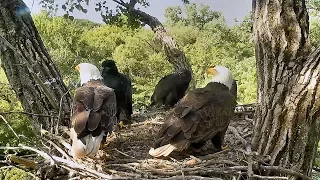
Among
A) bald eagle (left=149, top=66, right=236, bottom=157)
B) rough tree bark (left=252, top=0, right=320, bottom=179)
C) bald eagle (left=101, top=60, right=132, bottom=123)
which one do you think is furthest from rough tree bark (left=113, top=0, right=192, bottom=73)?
rough tree bark (left=252, top=0, right=320, bottom=179)

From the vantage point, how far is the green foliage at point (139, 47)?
1546 cm

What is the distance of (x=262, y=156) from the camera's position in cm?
273

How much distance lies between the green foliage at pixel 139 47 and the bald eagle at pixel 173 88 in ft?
26.0

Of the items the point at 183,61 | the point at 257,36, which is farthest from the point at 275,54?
the point at 183,61

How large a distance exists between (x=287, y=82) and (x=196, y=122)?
0.73m

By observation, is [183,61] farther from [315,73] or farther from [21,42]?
[315,73]

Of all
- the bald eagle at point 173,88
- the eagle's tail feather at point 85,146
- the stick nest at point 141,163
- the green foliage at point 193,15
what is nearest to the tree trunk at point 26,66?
the stick nest at point 141,163

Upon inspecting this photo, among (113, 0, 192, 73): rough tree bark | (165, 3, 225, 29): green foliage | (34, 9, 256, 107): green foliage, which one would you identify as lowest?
(113, 0, 192, 73): rough tree bark

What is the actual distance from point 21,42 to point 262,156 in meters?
1.95

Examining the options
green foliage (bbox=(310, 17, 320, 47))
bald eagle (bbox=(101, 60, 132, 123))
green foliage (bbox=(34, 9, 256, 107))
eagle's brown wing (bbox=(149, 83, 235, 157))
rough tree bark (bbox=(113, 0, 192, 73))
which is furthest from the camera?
green foliage (bbox=(34, 9, 256, 107))

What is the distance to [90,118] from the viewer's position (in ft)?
9.83

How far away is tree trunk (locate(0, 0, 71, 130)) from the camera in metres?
3.42

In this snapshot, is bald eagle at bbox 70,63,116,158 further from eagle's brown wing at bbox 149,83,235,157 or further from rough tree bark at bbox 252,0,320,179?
rough tree bark at bbox 252,0,320,179

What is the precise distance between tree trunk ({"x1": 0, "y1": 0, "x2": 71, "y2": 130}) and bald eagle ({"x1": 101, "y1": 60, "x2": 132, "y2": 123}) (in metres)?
0.86
